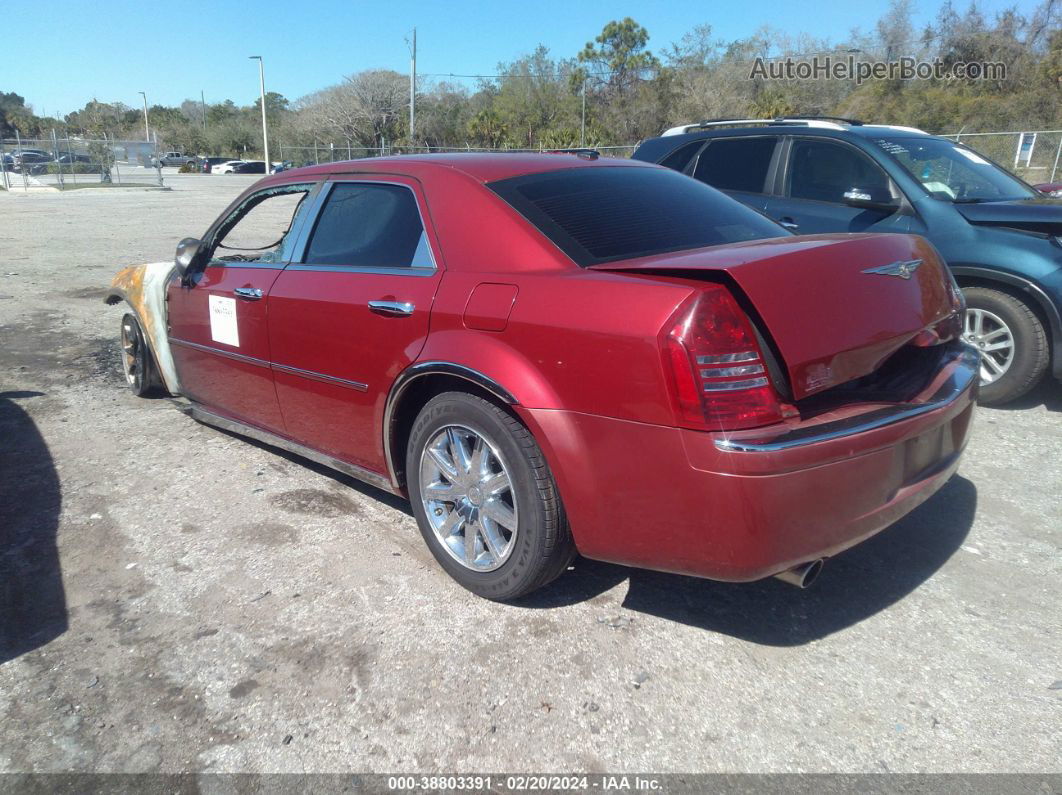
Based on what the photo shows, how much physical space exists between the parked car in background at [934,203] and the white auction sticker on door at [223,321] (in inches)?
123

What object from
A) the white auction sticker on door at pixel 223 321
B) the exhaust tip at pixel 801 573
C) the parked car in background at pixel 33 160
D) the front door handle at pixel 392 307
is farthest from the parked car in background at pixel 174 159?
the exhaust tip at pixel 801 573

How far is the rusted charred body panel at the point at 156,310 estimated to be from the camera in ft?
16.1

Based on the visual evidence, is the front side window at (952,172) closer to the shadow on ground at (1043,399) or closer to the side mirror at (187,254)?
the shadow on ground at (1043,399)

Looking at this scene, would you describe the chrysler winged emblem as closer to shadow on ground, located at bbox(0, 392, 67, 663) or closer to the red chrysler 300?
the red chrysler 300

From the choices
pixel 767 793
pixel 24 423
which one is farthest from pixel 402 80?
pixel 767 793

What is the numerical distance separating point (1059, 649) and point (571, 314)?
78.5 inches

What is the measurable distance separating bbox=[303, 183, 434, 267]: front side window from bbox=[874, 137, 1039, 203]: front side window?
12.6ft

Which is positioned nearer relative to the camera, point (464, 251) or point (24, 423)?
point (464, 251)

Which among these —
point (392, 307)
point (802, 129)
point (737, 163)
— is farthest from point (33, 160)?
point (392, 307)

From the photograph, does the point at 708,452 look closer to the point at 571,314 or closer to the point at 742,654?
the point at 571,314

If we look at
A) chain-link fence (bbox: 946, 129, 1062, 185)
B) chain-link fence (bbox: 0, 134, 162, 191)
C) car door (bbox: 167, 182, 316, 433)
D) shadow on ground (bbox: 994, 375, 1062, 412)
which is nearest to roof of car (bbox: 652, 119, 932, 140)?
shadow on ground (bbox: 994, 375, 1062, 412)

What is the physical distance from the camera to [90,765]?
87.8 inches

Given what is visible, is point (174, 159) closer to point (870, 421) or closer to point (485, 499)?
point (485, 499)

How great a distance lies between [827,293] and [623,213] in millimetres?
942
